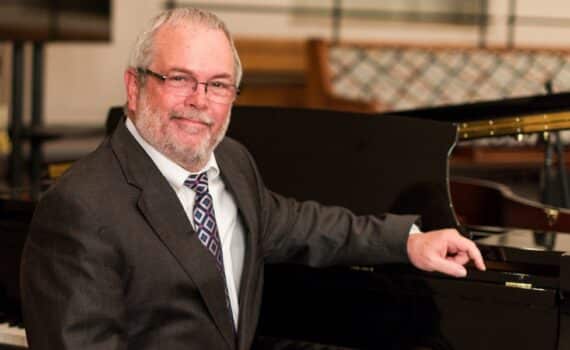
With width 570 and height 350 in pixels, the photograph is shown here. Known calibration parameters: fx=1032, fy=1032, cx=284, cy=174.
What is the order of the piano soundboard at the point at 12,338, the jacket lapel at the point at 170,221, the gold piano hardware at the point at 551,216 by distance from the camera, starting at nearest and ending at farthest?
the jacket lapel at the point at 170,221 < the piano soundboard at the point at 12,338 < the gold piano hardware at the point at 551,216

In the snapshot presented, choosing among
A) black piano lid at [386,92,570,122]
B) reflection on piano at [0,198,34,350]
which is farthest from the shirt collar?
black piano lid at [386,92,570,122]

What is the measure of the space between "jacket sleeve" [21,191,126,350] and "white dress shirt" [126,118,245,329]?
22 centimetres

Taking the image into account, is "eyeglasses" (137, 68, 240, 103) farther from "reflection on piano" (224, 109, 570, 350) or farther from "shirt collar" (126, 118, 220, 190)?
"reflection on piano" (224, 109, 570, 350)

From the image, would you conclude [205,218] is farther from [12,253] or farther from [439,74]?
[439,74]

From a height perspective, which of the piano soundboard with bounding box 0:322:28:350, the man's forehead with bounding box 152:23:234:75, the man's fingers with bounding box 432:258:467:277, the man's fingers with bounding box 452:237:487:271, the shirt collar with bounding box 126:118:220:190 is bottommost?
the piano soundboard with bounding box 0:322:28:350

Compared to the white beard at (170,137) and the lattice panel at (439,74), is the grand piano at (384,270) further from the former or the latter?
the lattice panel at (439,74)

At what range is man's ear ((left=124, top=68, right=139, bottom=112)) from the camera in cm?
206

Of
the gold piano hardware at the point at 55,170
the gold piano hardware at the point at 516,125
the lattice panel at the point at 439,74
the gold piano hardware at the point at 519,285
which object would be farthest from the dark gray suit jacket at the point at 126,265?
the lattice panel at the point at 439,74

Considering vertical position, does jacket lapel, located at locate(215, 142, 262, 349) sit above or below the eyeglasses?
below

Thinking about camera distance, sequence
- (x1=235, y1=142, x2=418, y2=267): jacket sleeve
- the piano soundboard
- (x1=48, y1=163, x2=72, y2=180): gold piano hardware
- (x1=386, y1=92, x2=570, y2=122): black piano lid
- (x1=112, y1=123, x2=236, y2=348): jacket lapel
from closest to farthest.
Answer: (x1=112, y1=123, x2=236, y2=348): jacket lapel, (x1=235, y1=142, x2=418, y2=267): jacket sleeve, the piano soundboard, (x1=386, y1=92, x2=570, y2=122): black piano lid, (x1=48, y1=163, x2=72, y2=180): gold piano hardware

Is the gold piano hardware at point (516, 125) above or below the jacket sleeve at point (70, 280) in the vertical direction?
above

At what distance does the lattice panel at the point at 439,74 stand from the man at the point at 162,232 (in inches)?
205

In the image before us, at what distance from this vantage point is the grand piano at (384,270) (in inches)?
84.8

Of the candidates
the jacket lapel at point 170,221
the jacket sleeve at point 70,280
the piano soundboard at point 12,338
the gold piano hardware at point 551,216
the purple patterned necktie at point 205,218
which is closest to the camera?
the jacket sleeve at point 70,280
